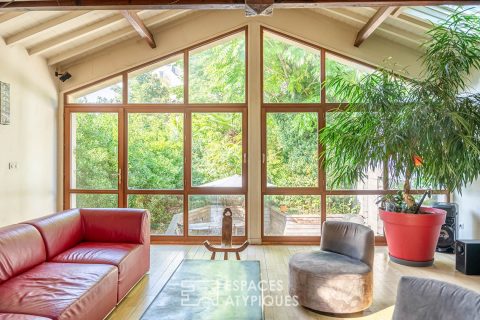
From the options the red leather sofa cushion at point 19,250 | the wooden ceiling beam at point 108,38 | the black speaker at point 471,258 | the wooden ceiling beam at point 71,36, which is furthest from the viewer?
the wooden ceiling beam at point 108,38

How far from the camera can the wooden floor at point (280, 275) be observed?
2889mm

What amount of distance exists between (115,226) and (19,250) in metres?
1.03

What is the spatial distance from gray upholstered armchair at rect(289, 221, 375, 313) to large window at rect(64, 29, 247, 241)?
231cm

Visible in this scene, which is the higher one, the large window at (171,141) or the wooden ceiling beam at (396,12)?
the wooden ceiling beam at (396,12)

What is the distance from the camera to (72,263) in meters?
2.86

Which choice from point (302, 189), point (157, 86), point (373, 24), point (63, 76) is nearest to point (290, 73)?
point (373, 24)

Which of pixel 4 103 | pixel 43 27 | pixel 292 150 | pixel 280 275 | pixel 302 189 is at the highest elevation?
pixel 43 27

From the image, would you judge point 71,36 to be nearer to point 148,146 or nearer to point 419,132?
point 148,146

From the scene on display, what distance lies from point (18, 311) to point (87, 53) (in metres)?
4.41

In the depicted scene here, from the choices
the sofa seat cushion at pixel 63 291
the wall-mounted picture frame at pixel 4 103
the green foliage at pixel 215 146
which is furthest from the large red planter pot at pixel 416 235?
the wall-mounted picture frame at pixel 4 103

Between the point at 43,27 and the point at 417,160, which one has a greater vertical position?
the point at 43,27

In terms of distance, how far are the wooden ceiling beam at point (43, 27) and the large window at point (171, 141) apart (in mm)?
1235

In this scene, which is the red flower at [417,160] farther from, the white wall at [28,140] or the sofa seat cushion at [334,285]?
the white wall at [28,140]

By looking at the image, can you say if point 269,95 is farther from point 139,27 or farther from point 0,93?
point 0,93
